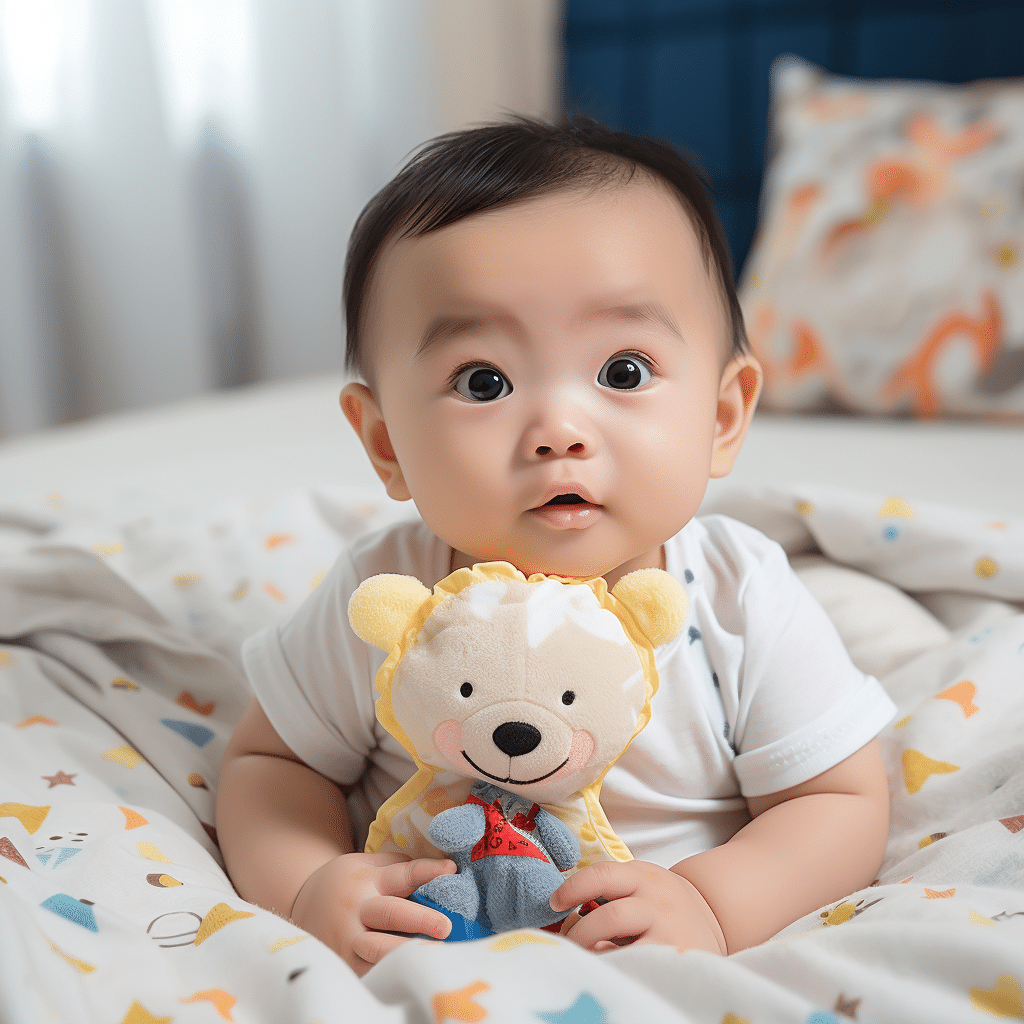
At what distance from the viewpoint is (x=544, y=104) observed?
2508 millimetres

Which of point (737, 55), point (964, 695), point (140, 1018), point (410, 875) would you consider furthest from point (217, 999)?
point (737, 55)

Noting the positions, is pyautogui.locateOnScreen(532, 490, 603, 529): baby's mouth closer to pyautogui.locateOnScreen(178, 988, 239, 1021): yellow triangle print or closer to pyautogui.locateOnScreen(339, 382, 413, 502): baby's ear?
pyautogui.locateOnScreen(339, 382, 413, 502): baby's ear

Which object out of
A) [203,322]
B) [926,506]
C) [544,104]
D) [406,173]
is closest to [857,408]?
[926,506]

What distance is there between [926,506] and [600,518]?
51 cm

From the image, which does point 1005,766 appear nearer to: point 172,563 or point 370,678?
point 370,678

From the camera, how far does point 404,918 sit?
0.53 metres

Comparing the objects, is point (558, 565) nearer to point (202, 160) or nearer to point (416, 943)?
point (416, 943)

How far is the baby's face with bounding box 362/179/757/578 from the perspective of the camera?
581 mm

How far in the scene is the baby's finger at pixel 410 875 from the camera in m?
0.56

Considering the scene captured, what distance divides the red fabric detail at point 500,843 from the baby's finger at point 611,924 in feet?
0.14

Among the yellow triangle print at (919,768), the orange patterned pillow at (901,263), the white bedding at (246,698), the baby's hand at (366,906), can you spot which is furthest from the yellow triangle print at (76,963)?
the orange patterned pillow at (901,263)

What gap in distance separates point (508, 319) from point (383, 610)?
176 mm

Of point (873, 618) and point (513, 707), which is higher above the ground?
point (513, 707)

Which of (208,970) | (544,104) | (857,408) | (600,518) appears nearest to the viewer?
(208,970)
